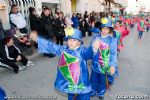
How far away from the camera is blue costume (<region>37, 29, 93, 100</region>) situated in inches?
147

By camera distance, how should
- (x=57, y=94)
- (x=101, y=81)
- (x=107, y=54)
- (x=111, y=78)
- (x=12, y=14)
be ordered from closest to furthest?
(x=107, y=54) → (x=101, y=81) → (x=57, y=94) → (x=111, y=78) → (x=12, y=14)

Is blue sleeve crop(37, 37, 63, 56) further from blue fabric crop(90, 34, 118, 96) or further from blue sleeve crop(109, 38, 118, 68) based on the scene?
blue sleeve crop(109, 38, 118, 68)

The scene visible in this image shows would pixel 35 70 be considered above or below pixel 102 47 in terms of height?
below

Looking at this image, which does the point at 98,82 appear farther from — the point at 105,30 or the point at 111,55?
the point at 105,30

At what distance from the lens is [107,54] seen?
4.62 meters

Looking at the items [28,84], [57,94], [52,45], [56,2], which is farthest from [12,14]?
[56,2]

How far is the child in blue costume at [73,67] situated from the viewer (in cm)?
373

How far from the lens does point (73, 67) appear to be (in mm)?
3766

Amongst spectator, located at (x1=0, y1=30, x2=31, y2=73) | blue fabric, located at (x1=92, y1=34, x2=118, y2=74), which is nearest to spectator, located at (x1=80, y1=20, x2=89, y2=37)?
spectator, located at (x1=0, y1=30, x2=31, y2=73)

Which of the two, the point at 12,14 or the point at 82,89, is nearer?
the point at 82,89

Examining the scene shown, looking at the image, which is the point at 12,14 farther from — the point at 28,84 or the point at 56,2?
the point at 56,2

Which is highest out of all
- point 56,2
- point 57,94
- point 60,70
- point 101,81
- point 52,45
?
point 56,2

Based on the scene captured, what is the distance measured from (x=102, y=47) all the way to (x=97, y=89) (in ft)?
3.00

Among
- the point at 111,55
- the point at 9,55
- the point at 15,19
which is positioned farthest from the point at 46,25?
the point at 111,55
